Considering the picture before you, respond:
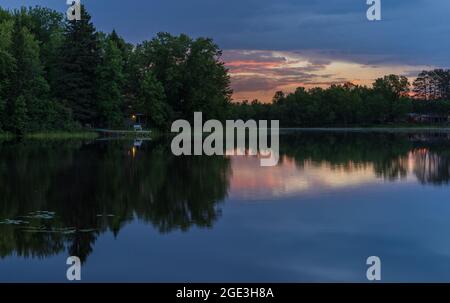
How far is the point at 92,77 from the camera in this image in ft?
233

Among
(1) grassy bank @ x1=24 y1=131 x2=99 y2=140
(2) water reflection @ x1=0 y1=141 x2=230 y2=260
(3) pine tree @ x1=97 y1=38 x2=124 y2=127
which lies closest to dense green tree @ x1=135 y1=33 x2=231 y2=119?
(3) pine tree @ x1=97 y1=38 x2=124 y2=127

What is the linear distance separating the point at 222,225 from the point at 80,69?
2280 inches

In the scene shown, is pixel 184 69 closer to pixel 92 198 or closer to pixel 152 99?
pixel 152 99

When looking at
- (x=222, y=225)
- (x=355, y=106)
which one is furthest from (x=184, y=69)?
(x=222, y=225)

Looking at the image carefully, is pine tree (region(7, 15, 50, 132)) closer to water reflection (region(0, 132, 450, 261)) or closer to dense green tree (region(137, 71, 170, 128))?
dense green tree (region(137, 71, 170, 128))

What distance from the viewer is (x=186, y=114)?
8812 centimetres

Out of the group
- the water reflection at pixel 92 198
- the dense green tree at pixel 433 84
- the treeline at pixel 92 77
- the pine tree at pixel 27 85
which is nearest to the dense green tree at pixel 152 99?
the treeline at pixel 92 77

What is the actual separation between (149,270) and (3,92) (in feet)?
181

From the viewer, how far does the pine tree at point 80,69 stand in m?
67.6

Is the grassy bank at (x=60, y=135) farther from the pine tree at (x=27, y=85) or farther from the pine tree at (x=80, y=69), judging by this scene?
the pine tree at (x=80, y=69)

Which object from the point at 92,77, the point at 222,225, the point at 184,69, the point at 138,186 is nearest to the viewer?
the point at 222,225
